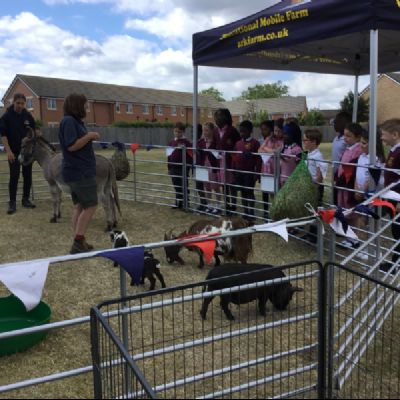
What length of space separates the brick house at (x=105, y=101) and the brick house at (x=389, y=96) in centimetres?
2347

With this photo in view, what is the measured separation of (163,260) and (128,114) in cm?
5280

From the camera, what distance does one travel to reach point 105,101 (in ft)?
175

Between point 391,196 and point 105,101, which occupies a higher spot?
point 105,101

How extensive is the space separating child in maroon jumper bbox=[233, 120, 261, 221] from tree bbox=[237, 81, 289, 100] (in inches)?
3493

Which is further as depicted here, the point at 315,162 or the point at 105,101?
the point at 105,101

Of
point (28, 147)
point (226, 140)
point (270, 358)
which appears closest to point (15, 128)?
point (28, 147)

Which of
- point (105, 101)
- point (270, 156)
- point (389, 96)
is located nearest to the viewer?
point (270, 156)

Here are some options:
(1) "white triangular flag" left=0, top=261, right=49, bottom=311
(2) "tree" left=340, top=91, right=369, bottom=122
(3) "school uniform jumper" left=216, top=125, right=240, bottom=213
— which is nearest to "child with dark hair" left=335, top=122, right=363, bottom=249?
(3) "school uniform jumper" left=216, top=125, right=240, bottom=213

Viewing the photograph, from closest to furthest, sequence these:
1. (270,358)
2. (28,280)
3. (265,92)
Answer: (28,280) < (270,358) < (265,92)

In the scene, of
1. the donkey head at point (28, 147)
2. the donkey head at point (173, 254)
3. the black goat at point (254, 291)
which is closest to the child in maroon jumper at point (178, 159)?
the donkey head at point (28, 147)

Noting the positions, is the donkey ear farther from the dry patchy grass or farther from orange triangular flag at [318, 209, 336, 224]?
orange triangular flag at [318, 209, 336, 224]

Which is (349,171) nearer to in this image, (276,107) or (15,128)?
(15,128)

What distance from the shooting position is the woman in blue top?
5.34 meters

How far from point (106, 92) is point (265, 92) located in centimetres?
4764
